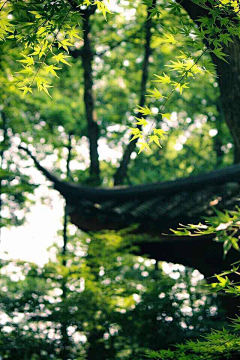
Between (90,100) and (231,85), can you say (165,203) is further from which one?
(90,100)

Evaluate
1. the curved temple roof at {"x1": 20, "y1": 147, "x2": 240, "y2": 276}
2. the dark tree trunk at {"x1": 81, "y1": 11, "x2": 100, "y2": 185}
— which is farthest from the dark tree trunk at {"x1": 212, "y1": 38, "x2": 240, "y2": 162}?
the dark tree trunk at {"x1": 81, "y1": 11, "x2": 100, "y2": 185}

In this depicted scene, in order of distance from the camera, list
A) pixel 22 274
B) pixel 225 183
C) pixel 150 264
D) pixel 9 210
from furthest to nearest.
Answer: pixel 150 264 → pixel 9 210 → pixel 22 274 → pixel 225 183

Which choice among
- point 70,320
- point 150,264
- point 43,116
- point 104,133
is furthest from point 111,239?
point 150,264

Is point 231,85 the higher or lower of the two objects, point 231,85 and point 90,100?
the higher

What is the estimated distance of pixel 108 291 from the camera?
5738 millimetres

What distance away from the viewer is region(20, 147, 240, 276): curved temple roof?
445 centimetres

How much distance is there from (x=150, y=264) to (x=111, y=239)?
13603 mm

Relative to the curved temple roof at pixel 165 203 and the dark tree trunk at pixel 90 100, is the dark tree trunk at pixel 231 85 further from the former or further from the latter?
the dark tree trunk at pixel 90 100

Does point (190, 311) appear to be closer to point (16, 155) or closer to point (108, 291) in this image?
point (108, 291)

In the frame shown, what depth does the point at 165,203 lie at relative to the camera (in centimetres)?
461

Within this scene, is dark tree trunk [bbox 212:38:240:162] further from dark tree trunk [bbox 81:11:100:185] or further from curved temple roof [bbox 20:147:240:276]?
dark tree trunk [bbox 81:11:100:185]

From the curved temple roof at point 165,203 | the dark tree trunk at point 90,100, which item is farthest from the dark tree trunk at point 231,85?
the dark tree trunk at point 90,100

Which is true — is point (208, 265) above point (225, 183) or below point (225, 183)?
below

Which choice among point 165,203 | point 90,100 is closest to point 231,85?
point 165,203
